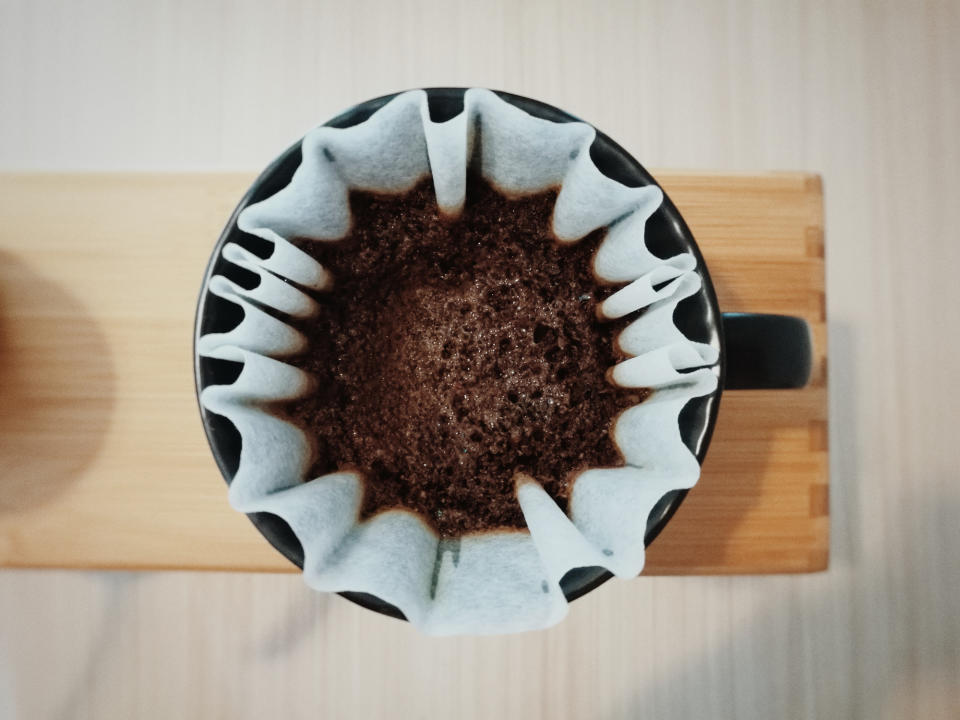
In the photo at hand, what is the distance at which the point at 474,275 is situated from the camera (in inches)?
13.8

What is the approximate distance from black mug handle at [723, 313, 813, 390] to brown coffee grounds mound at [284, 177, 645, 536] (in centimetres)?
7

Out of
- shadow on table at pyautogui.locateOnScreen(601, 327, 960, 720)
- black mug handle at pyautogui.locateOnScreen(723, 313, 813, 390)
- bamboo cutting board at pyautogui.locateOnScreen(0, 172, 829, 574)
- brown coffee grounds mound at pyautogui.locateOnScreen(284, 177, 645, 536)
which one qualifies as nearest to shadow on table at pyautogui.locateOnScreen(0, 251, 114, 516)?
bamboo cutting board at pyautogui.locateOnScreen(0, 172, 829, 574)

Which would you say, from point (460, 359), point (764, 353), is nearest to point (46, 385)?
point (460, 359)

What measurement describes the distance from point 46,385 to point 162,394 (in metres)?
0.08

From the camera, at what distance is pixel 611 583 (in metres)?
0.51

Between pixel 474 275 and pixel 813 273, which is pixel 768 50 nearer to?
pixel 813 273

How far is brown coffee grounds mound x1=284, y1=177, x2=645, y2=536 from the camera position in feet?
1.11

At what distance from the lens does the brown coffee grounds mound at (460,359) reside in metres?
0.34

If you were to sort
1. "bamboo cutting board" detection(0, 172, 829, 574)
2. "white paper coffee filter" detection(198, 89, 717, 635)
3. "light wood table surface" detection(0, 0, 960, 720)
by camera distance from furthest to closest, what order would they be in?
"light wood table surface" detection(0, 0, 960, 720) < "bamboo cutting board" detection(0, 172, 829, 574) < "white paper coffee filter" detection(198, 89, 717, 635)

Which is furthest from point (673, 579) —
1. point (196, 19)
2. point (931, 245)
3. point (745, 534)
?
point (196, 19)

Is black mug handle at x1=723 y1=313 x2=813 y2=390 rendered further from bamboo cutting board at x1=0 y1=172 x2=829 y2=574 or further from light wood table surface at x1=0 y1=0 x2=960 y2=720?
light wood table surface at x1=0 y1=0 x2=960 y2=720

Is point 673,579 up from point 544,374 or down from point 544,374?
down

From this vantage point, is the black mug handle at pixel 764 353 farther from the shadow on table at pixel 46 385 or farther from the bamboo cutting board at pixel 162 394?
the shadow on table at pixel 46 385

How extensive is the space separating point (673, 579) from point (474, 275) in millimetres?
335
